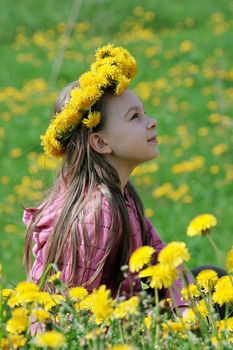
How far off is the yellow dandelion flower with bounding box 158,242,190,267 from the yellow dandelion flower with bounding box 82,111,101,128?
3.49ft

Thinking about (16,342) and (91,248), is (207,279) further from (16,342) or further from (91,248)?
(91,248)

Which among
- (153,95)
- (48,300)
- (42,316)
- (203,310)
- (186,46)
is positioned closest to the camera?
(42,316)

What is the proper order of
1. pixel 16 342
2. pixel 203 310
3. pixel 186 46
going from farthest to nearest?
pixel 186 46 → pixel 203 310 → pixel 16 342

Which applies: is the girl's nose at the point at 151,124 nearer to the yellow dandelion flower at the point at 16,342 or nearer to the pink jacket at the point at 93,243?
the pink jacket at the point at 93,243

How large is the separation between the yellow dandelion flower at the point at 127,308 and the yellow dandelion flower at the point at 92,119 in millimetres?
1008

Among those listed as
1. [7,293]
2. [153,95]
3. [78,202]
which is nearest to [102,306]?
[7,293]

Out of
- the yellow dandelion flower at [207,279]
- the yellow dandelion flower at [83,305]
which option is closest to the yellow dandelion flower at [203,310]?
the yellow dandelion flower at [207,279]

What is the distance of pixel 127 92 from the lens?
2.62 m

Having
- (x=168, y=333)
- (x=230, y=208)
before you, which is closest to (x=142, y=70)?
(x=230, y=208)

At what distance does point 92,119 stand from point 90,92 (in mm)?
82

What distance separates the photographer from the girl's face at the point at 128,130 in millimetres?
2553

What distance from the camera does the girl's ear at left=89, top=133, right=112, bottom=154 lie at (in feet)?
8.49

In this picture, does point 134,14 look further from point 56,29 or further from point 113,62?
point 113,62

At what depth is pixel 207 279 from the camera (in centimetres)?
179
